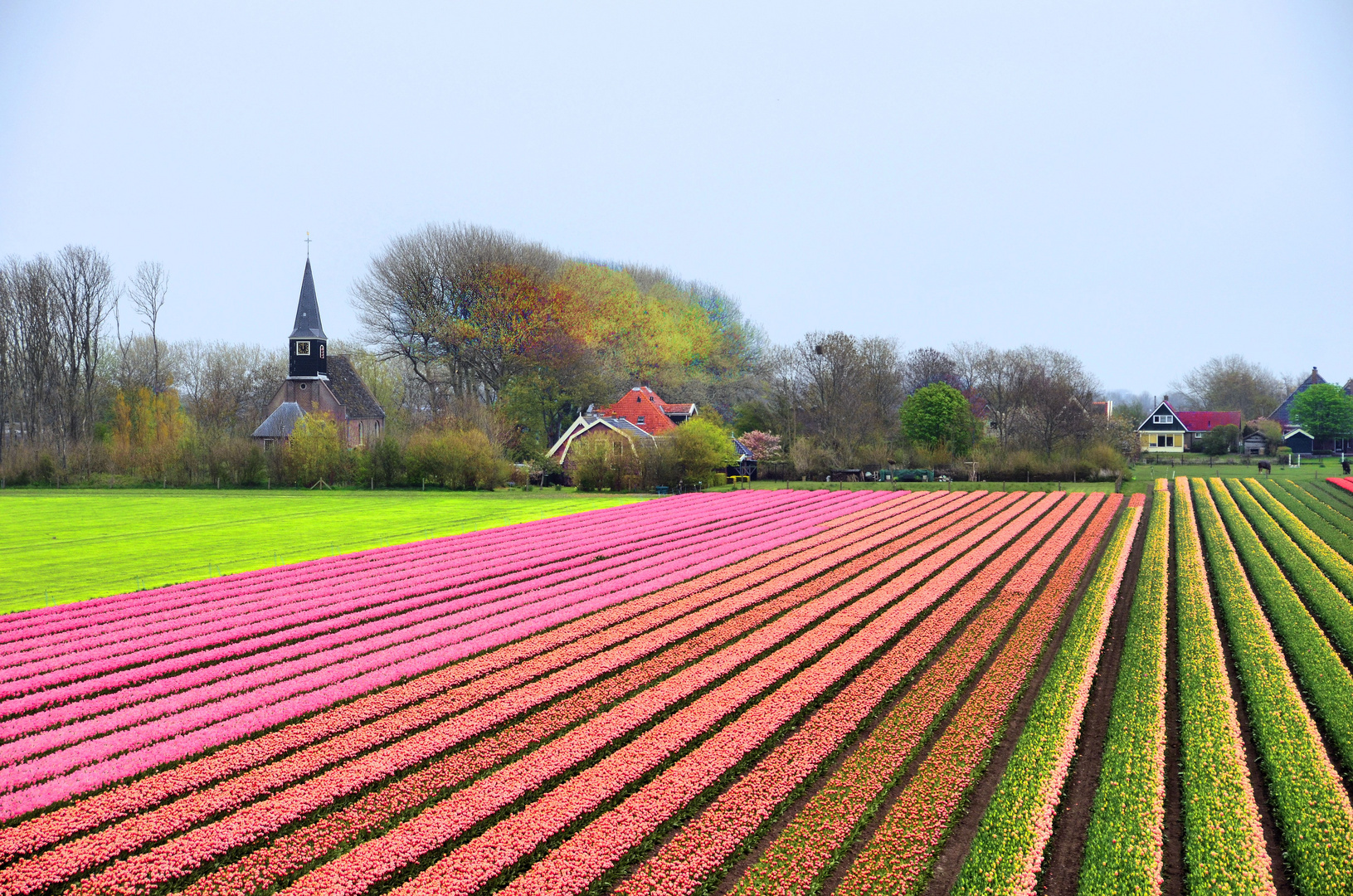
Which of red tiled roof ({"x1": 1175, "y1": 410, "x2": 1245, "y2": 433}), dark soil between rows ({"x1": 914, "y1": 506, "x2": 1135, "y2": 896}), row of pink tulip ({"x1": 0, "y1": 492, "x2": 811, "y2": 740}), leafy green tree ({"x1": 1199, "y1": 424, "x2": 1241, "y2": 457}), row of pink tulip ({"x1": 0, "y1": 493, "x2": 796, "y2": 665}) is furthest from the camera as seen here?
red tiled roof ({"x1": 1175, "y1": 410, "x2": 1245, "y2": 433})

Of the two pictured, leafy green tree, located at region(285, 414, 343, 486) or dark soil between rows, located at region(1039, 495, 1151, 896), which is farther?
leafy green tree, located at region(285, 414, 343, 486)

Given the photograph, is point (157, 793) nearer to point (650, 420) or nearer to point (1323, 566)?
point (1323, 566)

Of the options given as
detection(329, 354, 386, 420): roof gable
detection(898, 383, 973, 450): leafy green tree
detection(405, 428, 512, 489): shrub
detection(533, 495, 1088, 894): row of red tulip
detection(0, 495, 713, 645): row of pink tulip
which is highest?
detection(329, 354, 386, 420): roof gable

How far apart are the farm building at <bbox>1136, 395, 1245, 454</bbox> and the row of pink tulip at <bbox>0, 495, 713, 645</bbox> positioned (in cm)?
8698

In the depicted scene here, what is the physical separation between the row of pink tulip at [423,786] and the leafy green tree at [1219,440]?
90033 mm

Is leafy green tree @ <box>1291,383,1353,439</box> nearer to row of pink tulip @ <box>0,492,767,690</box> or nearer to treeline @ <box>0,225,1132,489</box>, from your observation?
treeline @ <box>0,225,1132,489</box>

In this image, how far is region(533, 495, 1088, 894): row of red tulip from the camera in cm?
729

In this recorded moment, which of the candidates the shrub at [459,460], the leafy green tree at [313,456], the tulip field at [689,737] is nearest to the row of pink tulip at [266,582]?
the tulip field at [689,737]

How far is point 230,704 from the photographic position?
11719mm

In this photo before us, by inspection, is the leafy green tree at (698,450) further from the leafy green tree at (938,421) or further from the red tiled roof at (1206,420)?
the red tiled roof at (1206,420)

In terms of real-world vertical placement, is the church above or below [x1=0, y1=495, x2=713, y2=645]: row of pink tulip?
above

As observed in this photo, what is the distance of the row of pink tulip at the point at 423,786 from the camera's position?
741 centimetres

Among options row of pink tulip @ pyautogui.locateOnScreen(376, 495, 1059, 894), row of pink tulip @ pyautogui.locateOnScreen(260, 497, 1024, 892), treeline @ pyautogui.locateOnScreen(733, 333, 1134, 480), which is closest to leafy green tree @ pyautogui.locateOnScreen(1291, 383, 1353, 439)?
treeline @ pyautogui.locateOnScreen(733, 333, 1134, 480)

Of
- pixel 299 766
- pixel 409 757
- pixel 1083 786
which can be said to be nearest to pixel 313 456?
pixel 299 766
